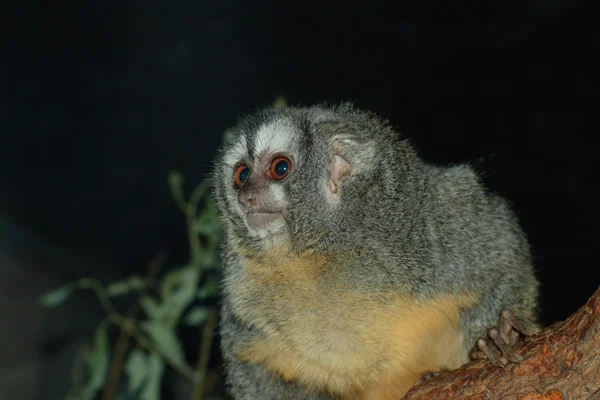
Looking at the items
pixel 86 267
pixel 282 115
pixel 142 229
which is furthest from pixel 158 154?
pixel 282 115

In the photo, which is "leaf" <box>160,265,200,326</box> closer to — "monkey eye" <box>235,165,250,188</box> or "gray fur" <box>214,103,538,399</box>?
"gray fur" <box>214,103,538,399</box>

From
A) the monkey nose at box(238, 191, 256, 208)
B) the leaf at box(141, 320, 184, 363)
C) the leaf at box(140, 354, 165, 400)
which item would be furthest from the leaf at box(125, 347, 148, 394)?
the monkey nose at box(238, 191, 256, 208)

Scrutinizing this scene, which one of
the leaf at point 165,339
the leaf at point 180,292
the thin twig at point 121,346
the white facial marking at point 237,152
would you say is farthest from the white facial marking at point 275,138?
the thin twig at point 121,346

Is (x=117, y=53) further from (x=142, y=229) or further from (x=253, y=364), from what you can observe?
(x=253, y=364)

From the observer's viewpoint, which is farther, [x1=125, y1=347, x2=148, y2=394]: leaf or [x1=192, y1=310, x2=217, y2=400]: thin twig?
[x1=192, y1=310, x2=217, y2=400]: thin twig

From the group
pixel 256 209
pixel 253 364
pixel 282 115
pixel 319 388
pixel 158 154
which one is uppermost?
pixel 158 154
